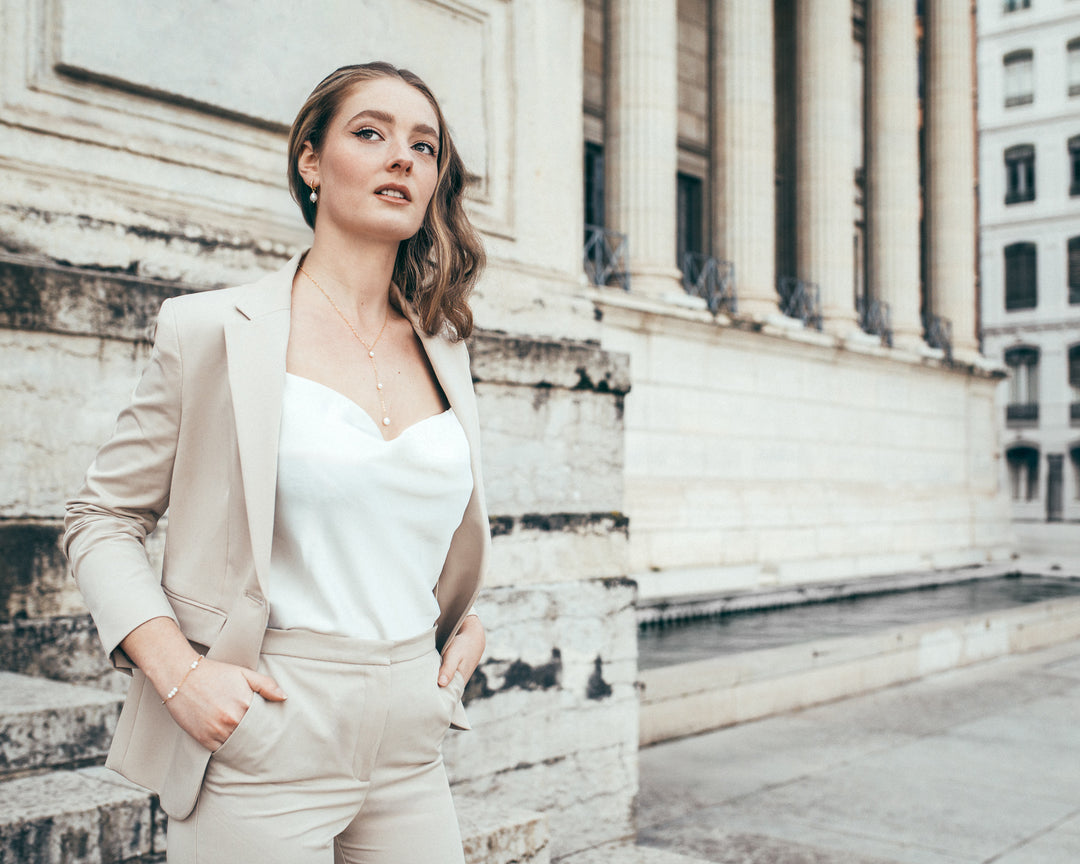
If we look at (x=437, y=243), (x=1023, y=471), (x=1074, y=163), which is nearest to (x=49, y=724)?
(x=437, y=243)

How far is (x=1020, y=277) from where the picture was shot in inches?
1877

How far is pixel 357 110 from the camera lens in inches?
71.8

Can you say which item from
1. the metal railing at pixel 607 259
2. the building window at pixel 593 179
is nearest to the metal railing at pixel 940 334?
the building window at pixel 593 179

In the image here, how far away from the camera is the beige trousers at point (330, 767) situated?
1.54 meters

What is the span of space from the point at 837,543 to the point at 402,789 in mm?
18809

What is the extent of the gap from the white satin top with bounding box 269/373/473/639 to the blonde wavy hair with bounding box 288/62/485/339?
13.2 inches

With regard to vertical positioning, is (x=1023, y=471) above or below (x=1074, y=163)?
→ below

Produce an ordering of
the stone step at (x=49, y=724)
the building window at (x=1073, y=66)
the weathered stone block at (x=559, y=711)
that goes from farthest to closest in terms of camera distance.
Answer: the building window at (x=1073, y=66) → the weathered stone block at (x=559, y=711) → the stone step at (x=49, y=724)

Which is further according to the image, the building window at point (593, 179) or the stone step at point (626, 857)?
the building window at point (593, 179)

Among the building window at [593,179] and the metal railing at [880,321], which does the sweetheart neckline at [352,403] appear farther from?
the metal railing at [880,321]

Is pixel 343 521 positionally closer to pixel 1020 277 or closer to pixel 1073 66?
pixel 1020 277

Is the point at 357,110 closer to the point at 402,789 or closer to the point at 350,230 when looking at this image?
the point at 350,230

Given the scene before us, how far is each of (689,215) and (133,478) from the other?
22719 millimetres

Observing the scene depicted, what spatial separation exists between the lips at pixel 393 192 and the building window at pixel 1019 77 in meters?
51.9
